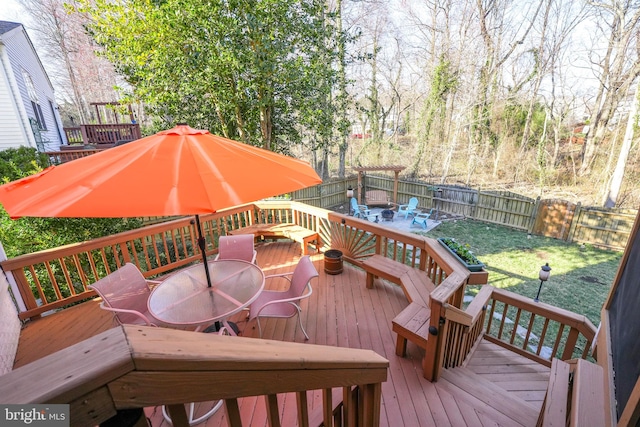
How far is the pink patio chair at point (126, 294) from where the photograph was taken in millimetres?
2709

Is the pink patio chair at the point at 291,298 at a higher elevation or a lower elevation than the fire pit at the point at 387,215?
higher

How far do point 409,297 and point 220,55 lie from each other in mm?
5239

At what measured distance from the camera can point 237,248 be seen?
12.7 feet

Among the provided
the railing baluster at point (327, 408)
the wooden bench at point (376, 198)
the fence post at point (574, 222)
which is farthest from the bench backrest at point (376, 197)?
the railing baluster at point (327, 408)

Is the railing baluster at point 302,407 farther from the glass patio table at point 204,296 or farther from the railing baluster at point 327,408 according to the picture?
the glass patio table at point 204,296

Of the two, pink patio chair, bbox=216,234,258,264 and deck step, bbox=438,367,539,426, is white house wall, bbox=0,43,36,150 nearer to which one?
pink patio chair, bbox=216,234,258,264

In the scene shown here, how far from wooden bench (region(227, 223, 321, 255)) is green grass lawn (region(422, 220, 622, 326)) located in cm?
427

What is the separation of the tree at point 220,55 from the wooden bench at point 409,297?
424cm

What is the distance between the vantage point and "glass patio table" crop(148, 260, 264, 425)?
2396mm

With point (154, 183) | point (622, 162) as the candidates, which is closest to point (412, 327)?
point (154, 183)

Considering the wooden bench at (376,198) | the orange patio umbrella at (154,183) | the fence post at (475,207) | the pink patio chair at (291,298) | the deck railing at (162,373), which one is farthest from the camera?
the wooden bench at (376,198)

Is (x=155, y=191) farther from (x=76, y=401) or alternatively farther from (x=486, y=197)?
(x=486, y=197)

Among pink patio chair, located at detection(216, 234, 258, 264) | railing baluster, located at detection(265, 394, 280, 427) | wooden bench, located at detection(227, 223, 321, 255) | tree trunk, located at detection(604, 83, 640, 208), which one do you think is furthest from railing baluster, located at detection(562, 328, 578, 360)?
tree trunk, located at detection(604, 83, 640, 208)

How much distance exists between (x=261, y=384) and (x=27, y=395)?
0.46 m
